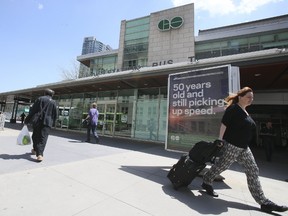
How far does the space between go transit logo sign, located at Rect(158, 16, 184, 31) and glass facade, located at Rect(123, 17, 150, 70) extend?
72.4 inches

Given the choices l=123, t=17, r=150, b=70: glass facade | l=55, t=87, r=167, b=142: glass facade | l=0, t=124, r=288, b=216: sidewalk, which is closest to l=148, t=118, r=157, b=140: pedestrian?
l=55, t=87, r=167, b=142: glass facade

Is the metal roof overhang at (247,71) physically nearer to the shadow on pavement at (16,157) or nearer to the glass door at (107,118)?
the glass door at (107,118)

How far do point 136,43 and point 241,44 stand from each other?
11251mm

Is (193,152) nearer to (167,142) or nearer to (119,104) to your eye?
(167,142)

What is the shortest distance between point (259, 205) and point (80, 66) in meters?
31.1

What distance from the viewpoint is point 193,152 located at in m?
3.13

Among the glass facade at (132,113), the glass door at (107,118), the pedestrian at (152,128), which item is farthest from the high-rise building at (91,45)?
the pedestrian at (152,128)

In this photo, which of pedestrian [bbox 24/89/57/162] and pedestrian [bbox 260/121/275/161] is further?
pedestrian [bbox 260/121/275/161]

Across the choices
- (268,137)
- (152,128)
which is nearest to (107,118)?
(152,128)

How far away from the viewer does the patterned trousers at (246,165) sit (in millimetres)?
2695

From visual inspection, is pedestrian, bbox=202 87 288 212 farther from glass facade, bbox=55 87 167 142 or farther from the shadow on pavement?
glass facade, bbox=55 87 167 142

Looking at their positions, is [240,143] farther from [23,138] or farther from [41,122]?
[23,138]

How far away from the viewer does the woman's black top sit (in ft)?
9.29

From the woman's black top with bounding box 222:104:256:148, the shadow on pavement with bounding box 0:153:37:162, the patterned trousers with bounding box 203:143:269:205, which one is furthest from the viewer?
the shadow on pavement with bounding box 0:153:37:162
